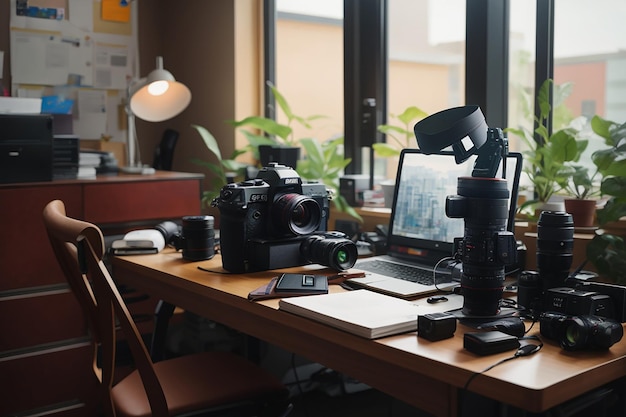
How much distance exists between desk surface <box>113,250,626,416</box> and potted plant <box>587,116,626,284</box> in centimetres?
41

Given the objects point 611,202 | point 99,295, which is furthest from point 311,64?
point 99,295

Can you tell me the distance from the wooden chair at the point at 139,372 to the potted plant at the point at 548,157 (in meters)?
1.01

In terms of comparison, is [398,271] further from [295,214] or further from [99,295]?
[99,295]

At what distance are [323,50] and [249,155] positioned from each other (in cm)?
64

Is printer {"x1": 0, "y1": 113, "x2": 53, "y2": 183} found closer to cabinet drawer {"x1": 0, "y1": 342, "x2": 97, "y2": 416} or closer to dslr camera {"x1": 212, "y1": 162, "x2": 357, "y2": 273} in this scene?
cabinet drawer {"x1": 0, "y1": 342, "x2": 97, "y2": 416}

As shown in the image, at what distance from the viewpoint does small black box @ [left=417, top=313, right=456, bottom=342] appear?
1436 millimetres

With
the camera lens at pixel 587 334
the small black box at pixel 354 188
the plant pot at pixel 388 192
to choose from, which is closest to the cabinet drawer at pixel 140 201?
the small black box at pixel 354 188

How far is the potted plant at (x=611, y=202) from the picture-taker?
5.98 feet

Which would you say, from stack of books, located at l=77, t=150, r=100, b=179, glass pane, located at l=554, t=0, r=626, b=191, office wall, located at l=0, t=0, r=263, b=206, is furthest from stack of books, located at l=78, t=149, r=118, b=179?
glass pane, located at l=554, t=0, r=626, b=191

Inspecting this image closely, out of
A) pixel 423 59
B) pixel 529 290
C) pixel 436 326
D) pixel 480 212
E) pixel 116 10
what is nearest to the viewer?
pixel 436 326

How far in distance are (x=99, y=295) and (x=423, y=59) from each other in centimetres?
188

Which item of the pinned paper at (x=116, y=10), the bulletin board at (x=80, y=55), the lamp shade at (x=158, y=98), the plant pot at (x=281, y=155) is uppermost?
the pinned paper at (x=116, y=10)

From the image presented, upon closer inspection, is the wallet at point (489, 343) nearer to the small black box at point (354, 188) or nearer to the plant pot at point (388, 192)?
the plant pot at point (388, 192)

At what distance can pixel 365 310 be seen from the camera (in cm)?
159
